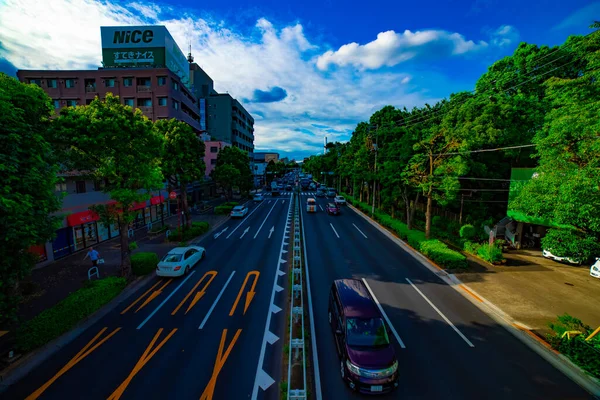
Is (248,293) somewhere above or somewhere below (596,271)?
below

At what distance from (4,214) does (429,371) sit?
46.4ft


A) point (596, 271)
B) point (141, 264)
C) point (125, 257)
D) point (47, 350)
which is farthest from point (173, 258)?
point (596, 271)

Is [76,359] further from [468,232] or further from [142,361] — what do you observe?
[468,232]

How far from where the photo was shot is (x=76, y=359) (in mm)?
9180

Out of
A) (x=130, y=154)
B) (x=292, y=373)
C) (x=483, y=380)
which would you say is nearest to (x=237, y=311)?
(x=292, y=373)

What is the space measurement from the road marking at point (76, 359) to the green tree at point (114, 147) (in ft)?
18.4

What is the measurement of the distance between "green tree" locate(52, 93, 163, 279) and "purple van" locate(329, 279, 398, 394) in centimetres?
1266

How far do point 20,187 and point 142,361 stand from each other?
6.99 meters

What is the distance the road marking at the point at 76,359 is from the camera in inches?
306

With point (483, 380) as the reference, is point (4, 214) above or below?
above

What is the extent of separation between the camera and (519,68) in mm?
26438

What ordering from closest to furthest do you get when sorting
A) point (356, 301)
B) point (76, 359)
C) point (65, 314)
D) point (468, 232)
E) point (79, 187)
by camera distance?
point (76, 359), point (356, 301), point (65, 314), point (79, 187), point (468, 232)

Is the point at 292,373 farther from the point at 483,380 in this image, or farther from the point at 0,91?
the point at 0,91

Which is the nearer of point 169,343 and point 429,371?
point 429,371
